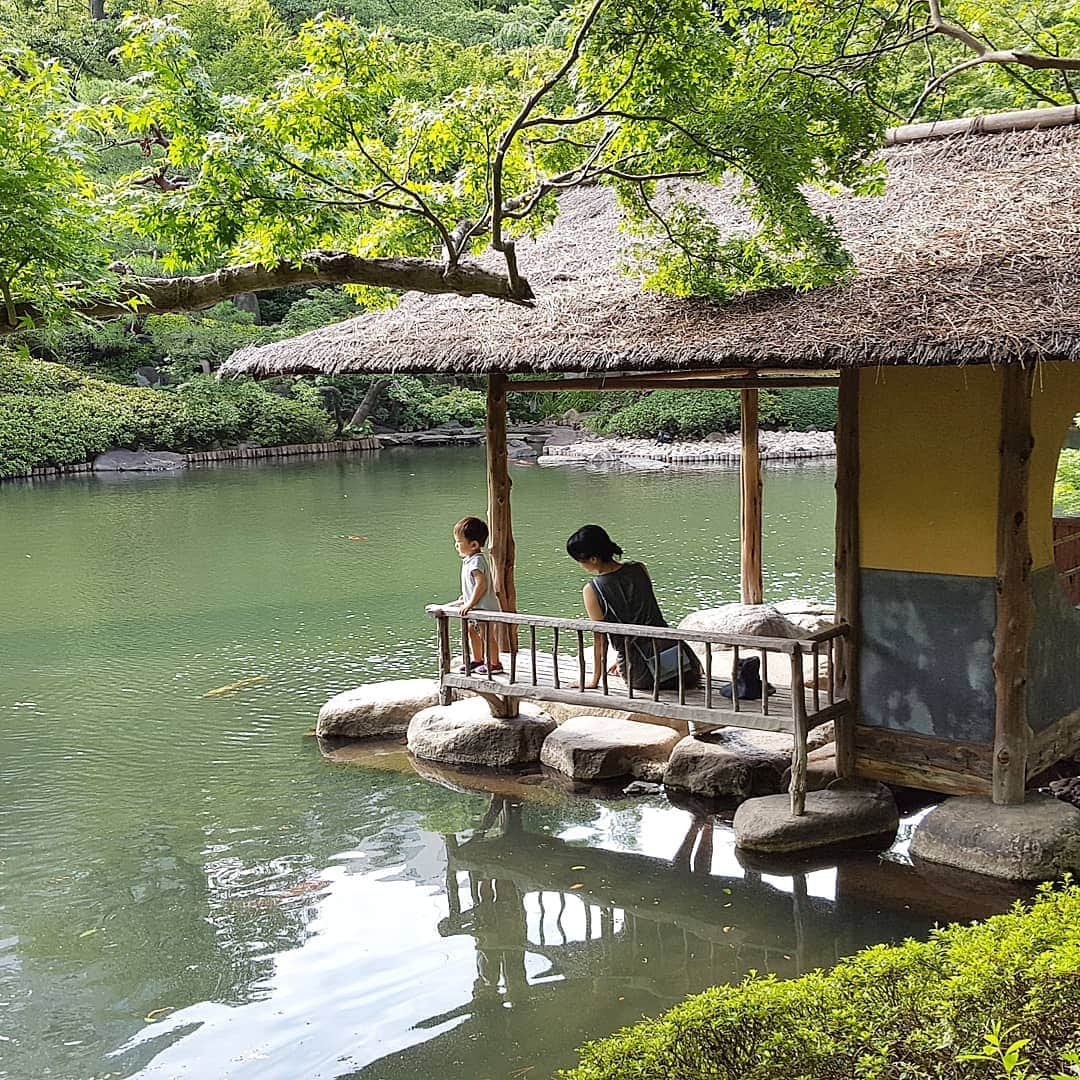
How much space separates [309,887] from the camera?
6.16m

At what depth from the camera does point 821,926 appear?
219 inches

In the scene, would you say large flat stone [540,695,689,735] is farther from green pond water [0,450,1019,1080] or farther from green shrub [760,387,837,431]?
green shrub [760,387,837,431]

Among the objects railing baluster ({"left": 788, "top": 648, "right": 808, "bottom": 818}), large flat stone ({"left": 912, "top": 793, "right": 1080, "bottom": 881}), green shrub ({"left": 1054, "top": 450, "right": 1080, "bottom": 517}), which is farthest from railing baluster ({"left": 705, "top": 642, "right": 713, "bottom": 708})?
green shrub ({"left": 1054, "top": 450, "right": 1080, "bottom": 517})

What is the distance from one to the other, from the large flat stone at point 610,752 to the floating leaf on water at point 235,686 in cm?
332

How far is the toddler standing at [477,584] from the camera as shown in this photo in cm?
791

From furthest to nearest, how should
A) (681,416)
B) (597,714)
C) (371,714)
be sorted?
(681,416) < (371,714) < (597,714)

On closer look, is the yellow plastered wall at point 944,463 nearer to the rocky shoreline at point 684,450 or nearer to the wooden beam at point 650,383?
the wooden beam at point 650,383

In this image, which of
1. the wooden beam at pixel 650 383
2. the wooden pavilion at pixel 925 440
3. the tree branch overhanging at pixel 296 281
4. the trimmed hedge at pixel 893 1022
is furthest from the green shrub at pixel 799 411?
the trimmed hedge at pixel 893 1022

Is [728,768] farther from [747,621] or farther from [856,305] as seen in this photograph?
[856,305]

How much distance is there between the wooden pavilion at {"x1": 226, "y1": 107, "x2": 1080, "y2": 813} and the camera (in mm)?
6102

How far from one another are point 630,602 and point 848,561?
129 centimetres

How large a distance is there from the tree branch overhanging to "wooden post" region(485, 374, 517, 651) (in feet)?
7.58

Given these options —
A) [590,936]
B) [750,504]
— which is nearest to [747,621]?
[750,504]

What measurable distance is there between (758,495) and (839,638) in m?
3.95
